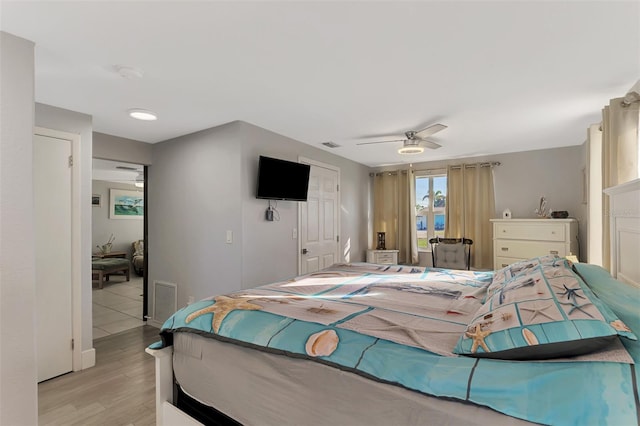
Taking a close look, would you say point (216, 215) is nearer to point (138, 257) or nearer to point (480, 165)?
point (480, 165)

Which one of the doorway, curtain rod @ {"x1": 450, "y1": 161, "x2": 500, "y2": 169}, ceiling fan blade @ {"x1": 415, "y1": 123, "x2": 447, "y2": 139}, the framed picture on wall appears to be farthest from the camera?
the framed picture on wall

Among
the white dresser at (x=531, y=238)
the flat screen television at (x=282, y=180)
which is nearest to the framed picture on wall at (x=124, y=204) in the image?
the flat screen television at (x=282, y=180)

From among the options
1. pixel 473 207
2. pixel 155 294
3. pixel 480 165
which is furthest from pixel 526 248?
pixel 155 294

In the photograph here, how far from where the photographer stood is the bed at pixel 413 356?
0.92 meters

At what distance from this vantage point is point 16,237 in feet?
5.51

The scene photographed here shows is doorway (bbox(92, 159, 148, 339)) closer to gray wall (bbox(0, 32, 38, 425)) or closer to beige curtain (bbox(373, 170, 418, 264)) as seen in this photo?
gray wall (bbox(0, 32, 38, 425))

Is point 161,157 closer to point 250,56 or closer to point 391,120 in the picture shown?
point 250,56

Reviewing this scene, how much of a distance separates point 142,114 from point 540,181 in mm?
5157

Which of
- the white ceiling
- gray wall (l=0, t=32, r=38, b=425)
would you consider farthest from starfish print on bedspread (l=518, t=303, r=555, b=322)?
gray wall (l=0, t=32, r=38, b=425)

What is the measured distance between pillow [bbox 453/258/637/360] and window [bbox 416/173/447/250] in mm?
4237

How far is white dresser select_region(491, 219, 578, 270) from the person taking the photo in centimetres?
398

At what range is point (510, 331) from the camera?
1071 mm

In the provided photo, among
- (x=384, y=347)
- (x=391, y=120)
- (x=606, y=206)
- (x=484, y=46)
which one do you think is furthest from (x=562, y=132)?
(x=384, y=347)

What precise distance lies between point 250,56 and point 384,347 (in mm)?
1801
